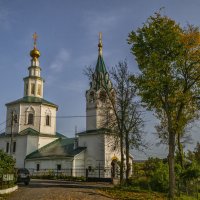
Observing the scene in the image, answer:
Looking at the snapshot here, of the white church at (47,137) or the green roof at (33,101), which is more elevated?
the green roof at (33,101)

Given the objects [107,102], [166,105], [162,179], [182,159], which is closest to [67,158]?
[107,102]

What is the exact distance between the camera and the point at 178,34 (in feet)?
70.4

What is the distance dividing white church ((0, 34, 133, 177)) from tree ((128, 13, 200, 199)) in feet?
67.0

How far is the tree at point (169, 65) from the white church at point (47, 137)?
67.0 ft

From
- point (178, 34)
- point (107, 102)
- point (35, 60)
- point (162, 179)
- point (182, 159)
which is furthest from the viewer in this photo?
point (35, 60)

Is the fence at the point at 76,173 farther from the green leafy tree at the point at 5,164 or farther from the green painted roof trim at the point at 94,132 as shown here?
the green leafy tree at the point at 5,164

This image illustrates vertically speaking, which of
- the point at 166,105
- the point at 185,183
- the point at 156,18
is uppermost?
the point at 156,18

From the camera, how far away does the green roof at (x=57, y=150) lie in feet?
157

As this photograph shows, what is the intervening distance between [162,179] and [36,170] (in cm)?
2857

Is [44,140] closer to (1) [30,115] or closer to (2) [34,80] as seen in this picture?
(1) [30,115]

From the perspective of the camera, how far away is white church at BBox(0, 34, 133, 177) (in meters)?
46.3

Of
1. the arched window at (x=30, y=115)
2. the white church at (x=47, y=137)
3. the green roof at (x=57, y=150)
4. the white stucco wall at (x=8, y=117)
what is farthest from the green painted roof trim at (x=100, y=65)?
the white stucco wall at (x=8, y=117)

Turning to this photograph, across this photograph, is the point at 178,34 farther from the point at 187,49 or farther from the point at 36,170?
the point at 36,170

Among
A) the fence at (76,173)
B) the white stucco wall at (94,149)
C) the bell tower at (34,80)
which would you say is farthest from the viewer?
the bell tower at (34,80)
